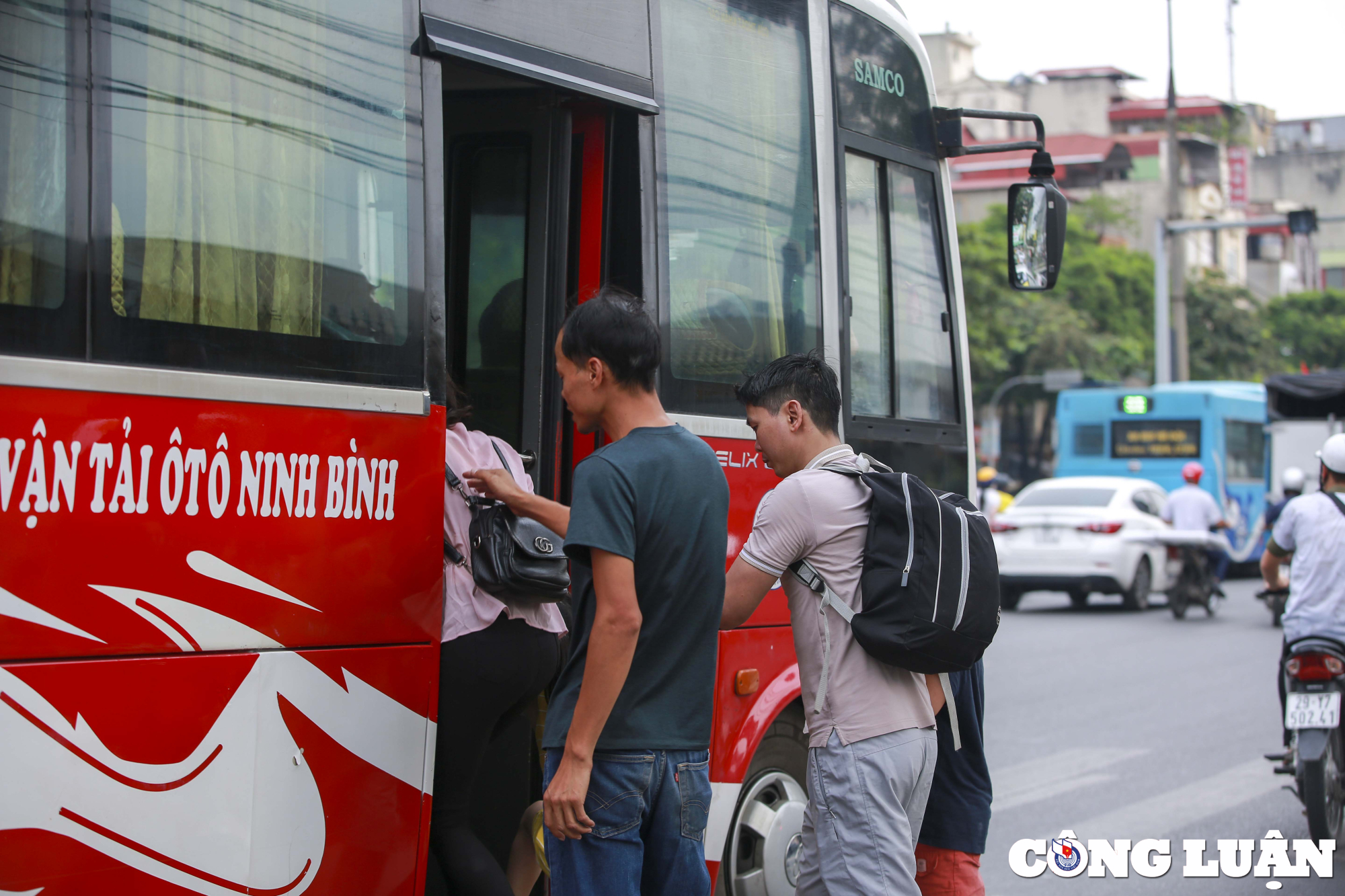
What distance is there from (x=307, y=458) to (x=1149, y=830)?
530 cm

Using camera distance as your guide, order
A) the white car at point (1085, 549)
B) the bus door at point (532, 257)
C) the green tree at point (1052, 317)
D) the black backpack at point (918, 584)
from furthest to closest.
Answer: the green tree at point (1052, 317) → the white car at point (1085, 549) → the bus door at point (532, 257) → the black backpack at point (918, 584)

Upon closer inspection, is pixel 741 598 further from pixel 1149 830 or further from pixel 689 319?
pixel 1149 830

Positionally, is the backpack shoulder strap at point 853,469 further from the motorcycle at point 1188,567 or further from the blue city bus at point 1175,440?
the blue city bus at point 1175,440

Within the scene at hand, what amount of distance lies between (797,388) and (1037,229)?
2.38m

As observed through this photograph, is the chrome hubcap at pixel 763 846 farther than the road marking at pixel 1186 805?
No

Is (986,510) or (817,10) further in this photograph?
(986,510)

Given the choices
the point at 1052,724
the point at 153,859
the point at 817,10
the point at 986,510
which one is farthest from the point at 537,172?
the point at 986,510

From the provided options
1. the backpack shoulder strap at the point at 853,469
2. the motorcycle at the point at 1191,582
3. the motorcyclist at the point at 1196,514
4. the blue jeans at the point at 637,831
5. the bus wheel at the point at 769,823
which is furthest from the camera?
A: the motorcyclist at the point at 1196,514

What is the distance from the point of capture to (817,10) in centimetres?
468

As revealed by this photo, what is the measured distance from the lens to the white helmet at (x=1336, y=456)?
20.7 feet

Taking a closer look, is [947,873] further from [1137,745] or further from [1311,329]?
[1311,329]

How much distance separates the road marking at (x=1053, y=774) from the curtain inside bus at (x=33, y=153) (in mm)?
5833

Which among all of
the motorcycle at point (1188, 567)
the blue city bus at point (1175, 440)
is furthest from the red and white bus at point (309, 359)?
the blue city bus at point (1175, 440)

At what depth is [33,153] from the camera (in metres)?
2.68
